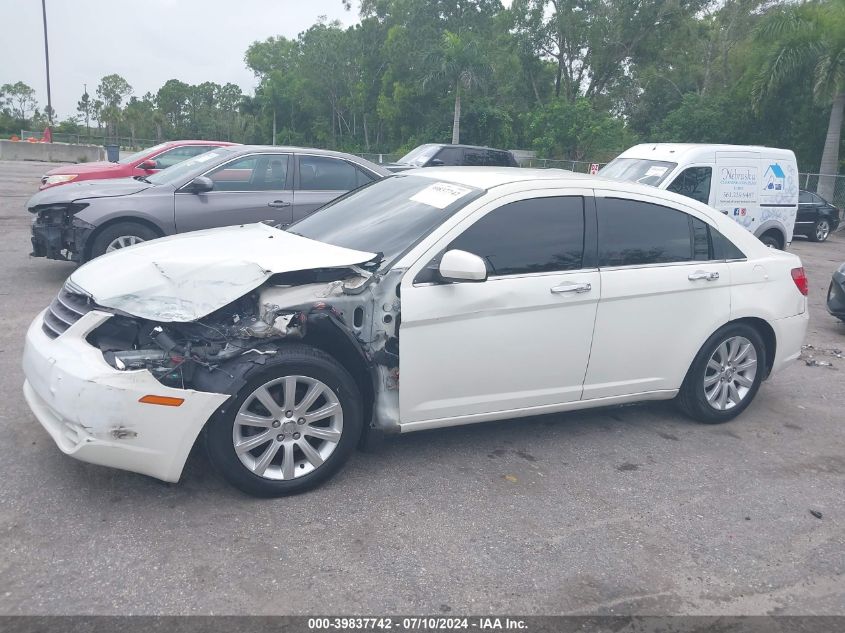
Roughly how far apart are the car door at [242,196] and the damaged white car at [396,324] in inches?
140

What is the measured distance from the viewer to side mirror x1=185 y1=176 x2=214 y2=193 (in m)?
8.34

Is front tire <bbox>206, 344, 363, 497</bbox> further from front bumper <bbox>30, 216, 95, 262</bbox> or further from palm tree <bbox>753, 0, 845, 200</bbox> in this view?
palm tree <bbox>753, 0, 845, 200</bbox>

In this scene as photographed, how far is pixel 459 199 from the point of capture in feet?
14.5

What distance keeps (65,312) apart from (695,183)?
9430 mm

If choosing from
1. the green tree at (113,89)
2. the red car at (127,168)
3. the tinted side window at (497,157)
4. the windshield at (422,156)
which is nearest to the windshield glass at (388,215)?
the red car at (127,168)

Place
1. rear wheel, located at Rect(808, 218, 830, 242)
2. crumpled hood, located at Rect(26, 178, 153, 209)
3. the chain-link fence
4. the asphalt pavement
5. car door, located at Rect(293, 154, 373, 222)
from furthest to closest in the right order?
the chain-link fence, rear wheel, located at Rect(808, 218, 830, 242), car door, located at Rect(293, 154, 373, 222), crumpled hood, located at Rect(26, 178, 153, 209), the asphalt pavement

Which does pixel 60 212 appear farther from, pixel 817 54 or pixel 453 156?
pixel 817 54

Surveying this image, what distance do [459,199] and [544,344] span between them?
3.32 ft

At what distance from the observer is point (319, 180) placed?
902 cm

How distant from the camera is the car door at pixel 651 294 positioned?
4.65 meters

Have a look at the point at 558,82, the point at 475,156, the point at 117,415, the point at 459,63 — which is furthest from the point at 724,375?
the point at 558,82

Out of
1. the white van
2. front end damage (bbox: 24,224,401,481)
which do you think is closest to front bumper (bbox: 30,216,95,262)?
front end damage (bbox: 24,224,401,481)

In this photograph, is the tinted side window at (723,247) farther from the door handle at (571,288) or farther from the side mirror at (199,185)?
the side mirror at (199,185)

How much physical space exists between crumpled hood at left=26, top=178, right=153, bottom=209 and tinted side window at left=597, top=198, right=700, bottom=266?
5.84 metres
